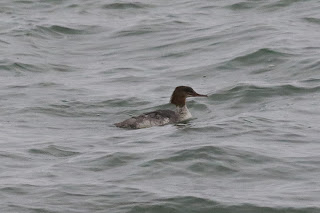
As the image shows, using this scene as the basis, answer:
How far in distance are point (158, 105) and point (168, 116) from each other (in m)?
1.19

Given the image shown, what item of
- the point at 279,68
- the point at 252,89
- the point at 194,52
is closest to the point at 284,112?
the point at 252,89

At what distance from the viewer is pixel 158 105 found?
16.7 m

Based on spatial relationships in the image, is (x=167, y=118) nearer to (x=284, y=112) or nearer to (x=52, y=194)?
(x=284, y=112)

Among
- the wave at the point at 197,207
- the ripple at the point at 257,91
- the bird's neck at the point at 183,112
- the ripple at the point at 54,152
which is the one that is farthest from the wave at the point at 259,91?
the wave at the point at 197,207

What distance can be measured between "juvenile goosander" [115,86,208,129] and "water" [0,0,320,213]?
4.3 inches

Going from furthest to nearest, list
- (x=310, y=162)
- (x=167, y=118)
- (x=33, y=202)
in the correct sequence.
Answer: (x=167, y=118), (x=310, y=162), (x=33, y=202)

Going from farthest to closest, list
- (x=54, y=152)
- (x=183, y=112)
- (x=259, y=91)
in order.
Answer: (x=259, y=91) < (x=183, y=112) < (x=54, y=152)

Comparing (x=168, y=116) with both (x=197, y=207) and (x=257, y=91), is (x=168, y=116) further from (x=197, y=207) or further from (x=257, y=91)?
(x=197, y=207)

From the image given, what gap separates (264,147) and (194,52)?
21.8ft

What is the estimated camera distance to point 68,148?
45.6ft

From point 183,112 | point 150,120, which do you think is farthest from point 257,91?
point 150,120

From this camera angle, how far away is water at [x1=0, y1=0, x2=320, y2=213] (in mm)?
11797

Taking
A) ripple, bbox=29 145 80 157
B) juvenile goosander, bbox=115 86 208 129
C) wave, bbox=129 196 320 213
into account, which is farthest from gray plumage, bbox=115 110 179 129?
wave, bbox=129 196 320 213

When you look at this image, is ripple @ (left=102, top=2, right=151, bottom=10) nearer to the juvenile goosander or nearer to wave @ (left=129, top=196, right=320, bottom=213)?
the juvenile goosander
